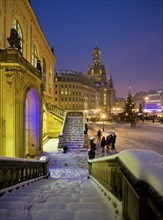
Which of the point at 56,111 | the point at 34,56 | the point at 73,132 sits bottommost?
the point at 73,132

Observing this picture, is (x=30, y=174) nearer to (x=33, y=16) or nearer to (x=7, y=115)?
(x=7, y=115)

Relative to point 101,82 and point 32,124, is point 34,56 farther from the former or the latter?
point 101,82

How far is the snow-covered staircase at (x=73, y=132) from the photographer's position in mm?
21141

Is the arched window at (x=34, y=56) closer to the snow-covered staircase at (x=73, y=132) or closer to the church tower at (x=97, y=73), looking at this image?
the snow-covered staircase at (x=73, y=132)

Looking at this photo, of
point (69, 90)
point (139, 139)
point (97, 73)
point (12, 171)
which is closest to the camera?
point (12, 171)

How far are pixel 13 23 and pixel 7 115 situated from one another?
990 centimetres

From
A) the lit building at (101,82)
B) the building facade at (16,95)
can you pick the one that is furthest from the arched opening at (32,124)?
the lit building at (101,82)

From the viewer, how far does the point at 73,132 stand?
76.7 feet

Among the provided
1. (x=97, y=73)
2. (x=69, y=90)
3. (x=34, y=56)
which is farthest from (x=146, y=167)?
(x=97, y=73)

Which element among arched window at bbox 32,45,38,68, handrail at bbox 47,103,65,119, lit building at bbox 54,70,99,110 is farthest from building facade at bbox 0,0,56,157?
lit building at bbox 54,70,99,110

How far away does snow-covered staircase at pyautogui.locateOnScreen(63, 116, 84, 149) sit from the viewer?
2114cm

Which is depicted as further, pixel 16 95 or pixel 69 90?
pixel 69 90

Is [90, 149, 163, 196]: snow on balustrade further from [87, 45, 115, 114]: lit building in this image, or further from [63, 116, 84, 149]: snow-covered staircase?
[87, 45, 115, 114]: lit building

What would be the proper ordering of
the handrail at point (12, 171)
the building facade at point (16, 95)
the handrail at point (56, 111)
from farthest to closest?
the handrail at point (56, 111), the building facade at point (16, 95), the handrail at point (12, 171)
